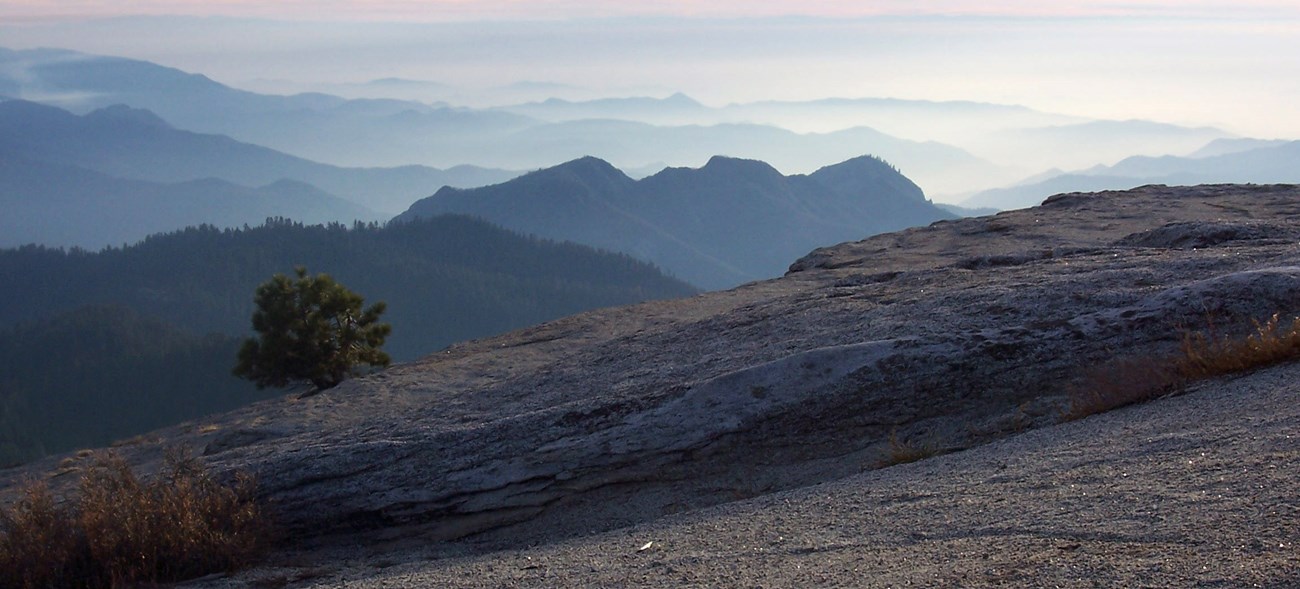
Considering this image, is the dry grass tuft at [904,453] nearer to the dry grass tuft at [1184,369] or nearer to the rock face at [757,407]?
the rock face at [757,407]

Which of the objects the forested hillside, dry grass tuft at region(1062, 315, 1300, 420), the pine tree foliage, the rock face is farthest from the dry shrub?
the forested hillside

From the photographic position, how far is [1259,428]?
8.41 m

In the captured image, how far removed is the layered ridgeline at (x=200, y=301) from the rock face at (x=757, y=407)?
106391 mm

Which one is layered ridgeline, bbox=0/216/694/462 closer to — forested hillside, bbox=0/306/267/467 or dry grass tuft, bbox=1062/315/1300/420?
forested hillside, bbox=0/306/267/467

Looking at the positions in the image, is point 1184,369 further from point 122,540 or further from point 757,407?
point 122,540

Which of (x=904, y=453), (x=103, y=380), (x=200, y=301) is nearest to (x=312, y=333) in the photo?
(x=904, y=453)

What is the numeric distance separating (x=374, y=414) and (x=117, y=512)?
19.7ft

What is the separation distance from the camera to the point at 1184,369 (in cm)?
1029

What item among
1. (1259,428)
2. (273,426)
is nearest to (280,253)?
(273,426)

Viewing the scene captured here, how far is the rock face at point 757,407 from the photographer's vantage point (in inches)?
423

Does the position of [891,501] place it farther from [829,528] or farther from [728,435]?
[728,435]

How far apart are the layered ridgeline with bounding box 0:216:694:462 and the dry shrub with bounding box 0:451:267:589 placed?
106 m

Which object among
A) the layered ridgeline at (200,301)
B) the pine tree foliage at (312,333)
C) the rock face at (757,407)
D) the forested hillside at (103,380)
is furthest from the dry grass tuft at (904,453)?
the layered ridgeline at (200,301)

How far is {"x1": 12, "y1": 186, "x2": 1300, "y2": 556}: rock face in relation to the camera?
10742 mm
